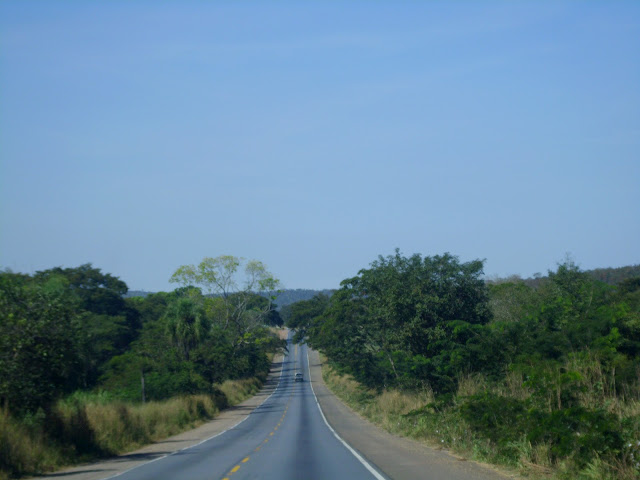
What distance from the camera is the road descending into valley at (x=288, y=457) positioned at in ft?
47.1

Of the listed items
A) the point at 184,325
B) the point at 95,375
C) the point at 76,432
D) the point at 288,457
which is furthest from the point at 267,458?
the point at 184,325

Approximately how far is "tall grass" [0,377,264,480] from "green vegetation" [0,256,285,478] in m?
0.04

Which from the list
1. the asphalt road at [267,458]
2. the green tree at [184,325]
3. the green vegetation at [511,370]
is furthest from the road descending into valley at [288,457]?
the green tree at [184,325]

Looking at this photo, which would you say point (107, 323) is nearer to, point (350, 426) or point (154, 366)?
point (154, 366)

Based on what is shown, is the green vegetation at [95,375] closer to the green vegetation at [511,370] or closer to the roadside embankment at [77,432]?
the roadside embankment at [77,432]

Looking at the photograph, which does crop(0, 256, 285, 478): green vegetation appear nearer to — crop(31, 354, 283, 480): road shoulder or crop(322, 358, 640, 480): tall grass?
crop(31, 354, 283, 480): road shoulder

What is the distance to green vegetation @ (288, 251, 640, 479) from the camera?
1170 cm

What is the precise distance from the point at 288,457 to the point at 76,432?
745 centimetres

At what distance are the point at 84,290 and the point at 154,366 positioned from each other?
41.2 metres

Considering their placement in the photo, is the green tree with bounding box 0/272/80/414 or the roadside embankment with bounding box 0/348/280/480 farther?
the green tree with bounding box 0/272/80/414

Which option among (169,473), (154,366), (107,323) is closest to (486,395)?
(169,473)

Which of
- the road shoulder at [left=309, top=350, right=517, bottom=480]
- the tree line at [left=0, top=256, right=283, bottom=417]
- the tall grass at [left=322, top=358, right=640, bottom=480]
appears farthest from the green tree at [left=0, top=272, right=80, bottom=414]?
the tall grass at [left=322, top=358, right=640, bottom=480]

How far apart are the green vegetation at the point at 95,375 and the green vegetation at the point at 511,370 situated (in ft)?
37.4

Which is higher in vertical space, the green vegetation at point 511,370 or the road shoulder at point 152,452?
the green vegetation at point 511,370
